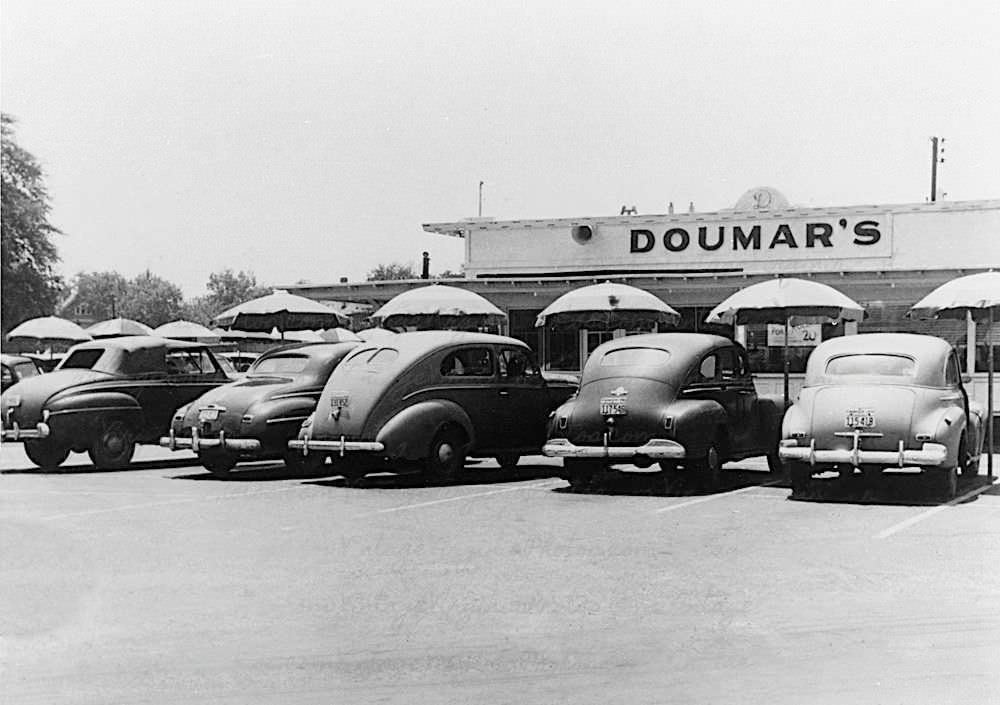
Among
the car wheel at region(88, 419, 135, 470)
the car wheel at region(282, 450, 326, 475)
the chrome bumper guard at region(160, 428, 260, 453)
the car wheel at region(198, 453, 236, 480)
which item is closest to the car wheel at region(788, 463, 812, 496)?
the car wheel at region(282, 450, 326, 475)

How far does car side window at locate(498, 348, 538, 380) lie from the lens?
1535cm

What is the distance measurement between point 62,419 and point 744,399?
8568 mm

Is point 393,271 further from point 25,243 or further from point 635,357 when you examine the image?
point 635,357

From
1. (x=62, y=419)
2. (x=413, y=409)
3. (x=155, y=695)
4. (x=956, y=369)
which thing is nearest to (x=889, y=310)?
(x=956, y=369)

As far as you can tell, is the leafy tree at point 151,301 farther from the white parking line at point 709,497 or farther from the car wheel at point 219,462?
the white parking line at point 709,497

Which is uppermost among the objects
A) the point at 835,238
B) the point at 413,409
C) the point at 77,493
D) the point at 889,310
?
the point at 835,238

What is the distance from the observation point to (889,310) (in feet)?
73.1

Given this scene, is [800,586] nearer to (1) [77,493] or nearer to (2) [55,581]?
(2) [55,581]

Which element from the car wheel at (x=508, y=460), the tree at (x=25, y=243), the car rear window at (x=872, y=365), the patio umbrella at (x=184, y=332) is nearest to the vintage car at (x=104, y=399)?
the car wheel at (x=508, y=460)

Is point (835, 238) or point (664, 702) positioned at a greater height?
point (835, 238)

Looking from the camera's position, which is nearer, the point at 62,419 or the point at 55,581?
the point at 55,581

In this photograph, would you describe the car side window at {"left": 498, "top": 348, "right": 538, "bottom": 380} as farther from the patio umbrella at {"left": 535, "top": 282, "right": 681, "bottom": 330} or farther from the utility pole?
the utility pole

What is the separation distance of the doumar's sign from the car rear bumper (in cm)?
1625

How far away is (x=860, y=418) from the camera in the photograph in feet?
39.8
